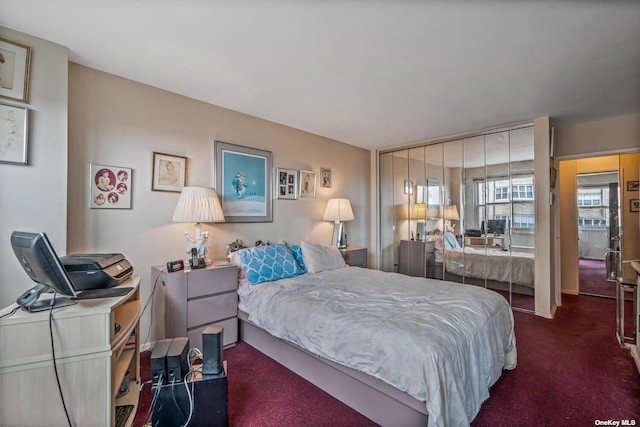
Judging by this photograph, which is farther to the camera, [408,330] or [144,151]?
[144,151]

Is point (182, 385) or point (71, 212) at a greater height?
point (71, 212)

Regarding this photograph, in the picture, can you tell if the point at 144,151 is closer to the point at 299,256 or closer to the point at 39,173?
the point at 39,173

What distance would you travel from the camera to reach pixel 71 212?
7.47ft

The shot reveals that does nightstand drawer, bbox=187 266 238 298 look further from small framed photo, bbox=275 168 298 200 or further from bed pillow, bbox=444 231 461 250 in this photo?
bed pillow, bbox=444 231 461 250

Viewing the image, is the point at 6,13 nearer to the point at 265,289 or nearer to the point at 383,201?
the point at 265,289

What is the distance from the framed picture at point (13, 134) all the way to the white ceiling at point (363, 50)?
0.58 meters

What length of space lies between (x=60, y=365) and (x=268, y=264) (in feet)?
5.87

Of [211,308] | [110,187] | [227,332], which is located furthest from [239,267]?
[110,187]

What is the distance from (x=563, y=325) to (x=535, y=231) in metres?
1.13

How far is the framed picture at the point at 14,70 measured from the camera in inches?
73.5

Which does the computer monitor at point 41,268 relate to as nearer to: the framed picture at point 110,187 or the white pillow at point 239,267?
the framed picture at point 110,187

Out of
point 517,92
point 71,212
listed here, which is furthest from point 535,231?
point 71,212

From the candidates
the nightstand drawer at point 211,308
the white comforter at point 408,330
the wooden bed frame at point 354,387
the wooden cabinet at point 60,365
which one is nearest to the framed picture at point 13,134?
the wooden cabinet at point 60,365

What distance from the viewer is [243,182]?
340cm
